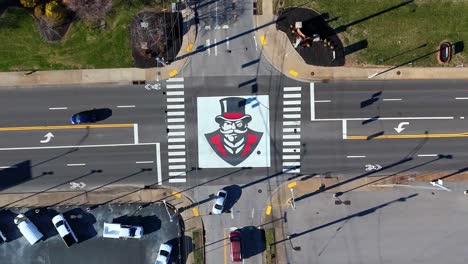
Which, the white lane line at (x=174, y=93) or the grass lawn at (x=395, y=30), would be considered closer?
the white lane line at (x=174, y=93)

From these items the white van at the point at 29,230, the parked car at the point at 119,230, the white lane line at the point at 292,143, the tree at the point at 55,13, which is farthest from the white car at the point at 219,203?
the tree at the point at 55,13

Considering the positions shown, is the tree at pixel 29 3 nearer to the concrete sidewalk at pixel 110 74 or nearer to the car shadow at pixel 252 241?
the concrete sidewalk at pixel 110 74

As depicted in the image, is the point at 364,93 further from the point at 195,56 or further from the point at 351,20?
the point at 195,56

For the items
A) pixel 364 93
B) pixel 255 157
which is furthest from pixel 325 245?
pixel 364 93

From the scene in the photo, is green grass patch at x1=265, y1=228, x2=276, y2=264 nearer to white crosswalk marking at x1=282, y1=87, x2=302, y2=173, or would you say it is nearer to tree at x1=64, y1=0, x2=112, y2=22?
white crosswalk marking at x1=282, y1=87, x2=302, y2=173

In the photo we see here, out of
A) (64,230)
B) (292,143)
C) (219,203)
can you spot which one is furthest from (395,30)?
(64,230)

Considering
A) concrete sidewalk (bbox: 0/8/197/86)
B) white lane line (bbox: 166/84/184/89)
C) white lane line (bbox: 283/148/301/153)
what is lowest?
white lane line (bbox: 283/148/301/153)

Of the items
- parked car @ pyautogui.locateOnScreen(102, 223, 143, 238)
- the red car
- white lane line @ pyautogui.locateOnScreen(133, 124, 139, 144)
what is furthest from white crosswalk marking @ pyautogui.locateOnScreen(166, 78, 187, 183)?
the red car
